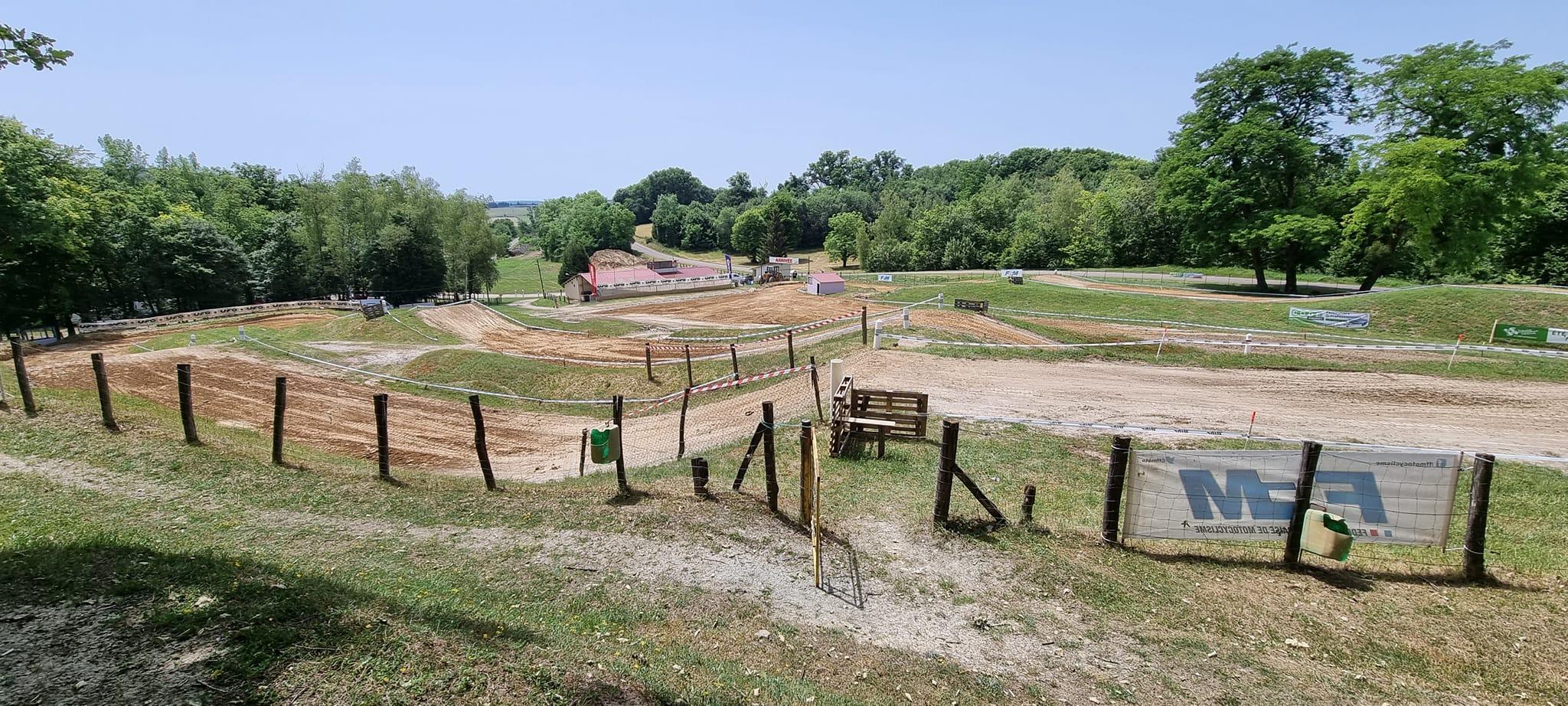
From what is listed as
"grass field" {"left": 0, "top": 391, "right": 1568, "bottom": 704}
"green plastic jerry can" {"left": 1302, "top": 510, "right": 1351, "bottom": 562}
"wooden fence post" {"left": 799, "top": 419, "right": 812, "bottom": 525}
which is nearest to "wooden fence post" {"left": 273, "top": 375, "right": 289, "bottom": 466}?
"grass field" {"left": 0, "top": 391, "right": 1568, "bottom": 704}

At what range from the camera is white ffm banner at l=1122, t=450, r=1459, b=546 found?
7.90m

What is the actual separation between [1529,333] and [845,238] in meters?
82.4

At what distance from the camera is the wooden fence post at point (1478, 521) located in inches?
288

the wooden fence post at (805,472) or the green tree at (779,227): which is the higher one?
the green tree at (779,227)

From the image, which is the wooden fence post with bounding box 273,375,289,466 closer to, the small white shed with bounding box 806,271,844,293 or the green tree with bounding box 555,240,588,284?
the small white shed with bounding box 806,271,844,293

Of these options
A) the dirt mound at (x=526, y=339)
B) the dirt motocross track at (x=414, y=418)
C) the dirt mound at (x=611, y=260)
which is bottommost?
the dirt motocross track at (x=414, y=418)

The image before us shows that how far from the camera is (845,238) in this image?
102500 mm

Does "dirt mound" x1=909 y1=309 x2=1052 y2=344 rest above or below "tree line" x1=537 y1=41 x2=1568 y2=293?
below

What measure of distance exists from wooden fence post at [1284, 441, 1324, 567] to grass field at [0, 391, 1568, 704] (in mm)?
309

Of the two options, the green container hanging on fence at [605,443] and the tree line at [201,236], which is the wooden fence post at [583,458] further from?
the tree line at [201,236]

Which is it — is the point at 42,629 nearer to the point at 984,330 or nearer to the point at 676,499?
Answer: the point at 676,499

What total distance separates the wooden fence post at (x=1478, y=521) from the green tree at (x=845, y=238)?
92114 millimetres

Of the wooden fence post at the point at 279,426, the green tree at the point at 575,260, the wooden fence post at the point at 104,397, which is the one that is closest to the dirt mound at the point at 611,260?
the green tree at the point at 575,260

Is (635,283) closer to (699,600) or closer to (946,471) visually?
(946,471)
